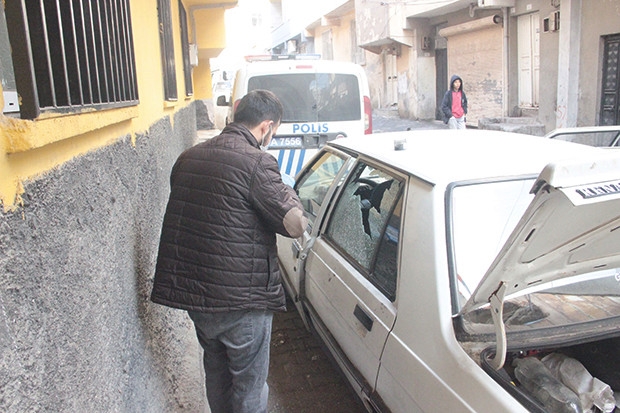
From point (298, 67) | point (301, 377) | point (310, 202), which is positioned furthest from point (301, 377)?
point (298, 67)

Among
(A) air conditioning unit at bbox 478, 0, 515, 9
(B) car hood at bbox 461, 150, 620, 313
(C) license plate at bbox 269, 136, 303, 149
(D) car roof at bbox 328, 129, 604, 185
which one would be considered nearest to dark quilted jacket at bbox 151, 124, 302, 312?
(D) car roof at bbox 328, 129, 604, 185

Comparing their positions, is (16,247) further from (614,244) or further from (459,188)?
(614,244)

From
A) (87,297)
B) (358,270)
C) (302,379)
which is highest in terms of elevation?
(87,297)

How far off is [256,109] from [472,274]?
1.19 meters

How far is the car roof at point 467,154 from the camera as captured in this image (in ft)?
7.77

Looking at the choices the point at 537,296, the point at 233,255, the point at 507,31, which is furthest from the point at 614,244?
the point at 507,31

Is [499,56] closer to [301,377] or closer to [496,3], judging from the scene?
[496,3]

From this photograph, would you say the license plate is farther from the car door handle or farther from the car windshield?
the car windshield

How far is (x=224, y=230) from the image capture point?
2.12 meters

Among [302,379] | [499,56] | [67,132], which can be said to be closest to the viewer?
[67,132]

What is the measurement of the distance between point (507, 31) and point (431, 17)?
5.20m

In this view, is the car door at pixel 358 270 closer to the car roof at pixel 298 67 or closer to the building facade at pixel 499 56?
the car roof at pixel 298 67

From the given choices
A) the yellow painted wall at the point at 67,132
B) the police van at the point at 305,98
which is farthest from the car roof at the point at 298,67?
the yellow painted wall at the point at 67,132

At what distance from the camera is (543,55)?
38.5ft
